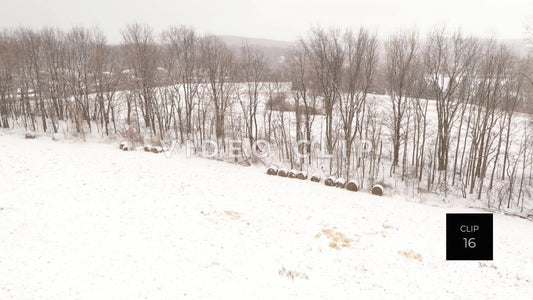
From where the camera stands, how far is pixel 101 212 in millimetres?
14117

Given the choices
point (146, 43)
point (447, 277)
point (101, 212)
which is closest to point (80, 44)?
point (146, 43)

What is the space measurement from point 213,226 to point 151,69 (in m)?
25.9

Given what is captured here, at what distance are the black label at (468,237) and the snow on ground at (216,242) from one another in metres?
0.40

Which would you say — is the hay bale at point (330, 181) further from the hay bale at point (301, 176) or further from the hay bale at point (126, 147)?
the hay bale at point (126, 147)

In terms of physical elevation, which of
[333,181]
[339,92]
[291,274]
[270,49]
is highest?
[270,49]

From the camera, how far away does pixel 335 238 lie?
1389 centimetres

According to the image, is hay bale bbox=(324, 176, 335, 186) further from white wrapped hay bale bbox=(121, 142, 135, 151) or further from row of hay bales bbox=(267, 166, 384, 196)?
white wrapped hay bale bbox=(121, 142, 135, 151)

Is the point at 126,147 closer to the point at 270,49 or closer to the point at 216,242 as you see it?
the point at 216,242

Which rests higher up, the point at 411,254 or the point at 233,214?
the point at 233,214

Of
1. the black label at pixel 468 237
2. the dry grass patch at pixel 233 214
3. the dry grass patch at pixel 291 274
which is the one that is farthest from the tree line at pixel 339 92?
the dry grass patch at pixel 291 274

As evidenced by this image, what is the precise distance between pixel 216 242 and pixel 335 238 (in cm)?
569

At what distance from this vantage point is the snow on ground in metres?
9.70

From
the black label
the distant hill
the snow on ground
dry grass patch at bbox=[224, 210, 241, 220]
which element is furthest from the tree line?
dry grass patch at bbox=[224, 210, 241, 220]

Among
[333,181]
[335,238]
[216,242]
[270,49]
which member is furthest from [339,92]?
[270,49]
